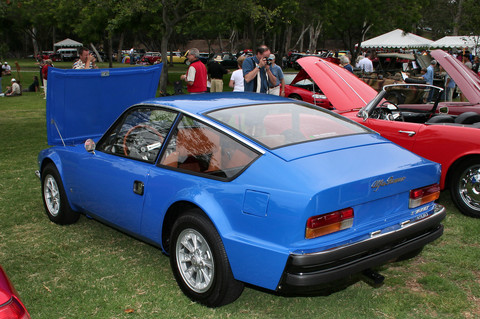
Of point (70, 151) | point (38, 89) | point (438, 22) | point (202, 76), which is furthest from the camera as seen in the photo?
point (438, 22)

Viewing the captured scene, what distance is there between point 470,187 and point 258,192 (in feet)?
11.1

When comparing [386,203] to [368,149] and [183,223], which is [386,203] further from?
[183,223]

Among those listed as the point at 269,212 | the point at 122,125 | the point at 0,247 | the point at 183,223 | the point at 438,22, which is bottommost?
the point at 0,247

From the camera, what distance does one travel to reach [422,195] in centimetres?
357

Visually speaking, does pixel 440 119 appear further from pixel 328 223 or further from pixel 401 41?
pixel 401 41

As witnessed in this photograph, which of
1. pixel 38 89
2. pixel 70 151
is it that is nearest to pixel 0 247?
pixel 70 151

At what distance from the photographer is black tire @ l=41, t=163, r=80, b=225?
5133mm

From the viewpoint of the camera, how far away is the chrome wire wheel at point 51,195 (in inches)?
209

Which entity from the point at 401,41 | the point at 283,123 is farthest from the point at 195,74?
the point at 401,41

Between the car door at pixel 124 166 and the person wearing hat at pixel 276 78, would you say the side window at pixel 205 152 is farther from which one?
the person wearing hat at pixel 276 78

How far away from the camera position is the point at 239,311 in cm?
346

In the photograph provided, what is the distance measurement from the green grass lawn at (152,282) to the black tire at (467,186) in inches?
4.9

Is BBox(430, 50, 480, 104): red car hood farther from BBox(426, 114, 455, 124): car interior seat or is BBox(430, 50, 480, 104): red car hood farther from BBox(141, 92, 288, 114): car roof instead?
BBox(141, 92, 288, 114): car roof

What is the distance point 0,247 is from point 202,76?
5.51 meters
